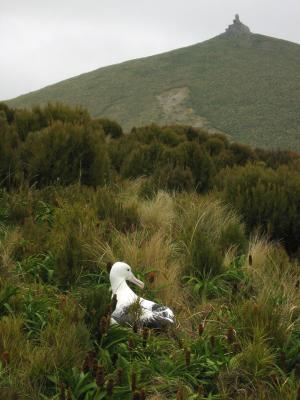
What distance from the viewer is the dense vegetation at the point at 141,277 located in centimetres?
326

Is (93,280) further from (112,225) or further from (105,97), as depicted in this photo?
(105,97)

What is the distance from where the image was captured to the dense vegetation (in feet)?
10.7

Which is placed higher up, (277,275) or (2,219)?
(2,219)

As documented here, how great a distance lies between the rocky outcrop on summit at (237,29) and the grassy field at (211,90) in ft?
25.4

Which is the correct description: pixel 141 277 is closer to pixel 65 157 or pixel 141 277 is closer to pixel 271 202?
pixel 271 202

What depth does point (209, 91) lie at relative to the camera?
6262cm

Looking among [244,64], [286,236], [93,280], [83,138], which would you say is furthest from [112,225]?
[244,64]

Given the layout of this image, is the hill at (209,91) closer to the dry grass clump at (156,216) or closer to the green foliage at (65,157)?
the green foliage at (65,157)

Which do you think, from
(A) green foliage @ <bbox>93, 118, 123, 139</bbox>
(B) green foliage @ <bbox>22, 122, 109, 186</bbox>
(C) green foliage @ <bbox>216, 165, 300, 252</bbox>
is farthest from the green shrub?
(A) green foliage @ <bbox>93, 118, 123, 139</bbox>

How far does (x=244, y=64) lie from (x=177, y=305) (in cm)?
7176

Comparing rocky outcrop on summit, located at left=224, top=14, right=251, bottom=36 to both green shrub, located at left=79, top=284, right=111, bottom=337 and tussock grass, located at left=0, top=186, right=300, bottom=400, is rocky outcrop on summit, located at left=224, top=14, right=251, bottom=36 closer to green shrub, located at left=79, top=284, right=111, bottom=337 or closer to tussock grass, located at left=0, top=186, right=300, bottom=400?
tussock grass, located at left=0, top=186, right=300, bottom=400

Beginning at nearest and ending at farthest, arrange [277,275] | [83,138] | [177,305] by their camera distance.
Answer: [177,305], [277,275], [83,138]

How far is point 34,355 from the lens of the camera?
323cm

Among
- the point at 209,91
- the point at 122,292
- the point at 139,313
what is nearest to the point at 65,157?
the point at 122,292
